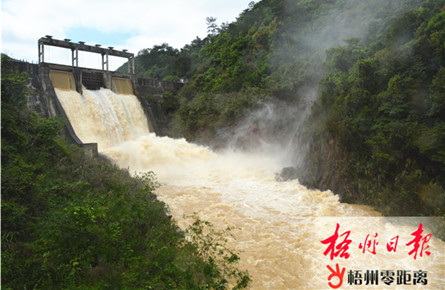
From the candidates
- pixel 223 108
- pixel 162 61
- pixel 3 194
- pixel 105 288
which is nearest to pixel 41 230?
pixel 3 194

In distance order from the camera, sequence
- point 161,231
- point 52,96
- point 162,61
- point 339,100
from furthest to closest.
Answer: point 162,61, point 52,96, point 339,100, point 161,231

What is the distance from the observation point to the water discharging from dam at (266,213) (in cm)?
583

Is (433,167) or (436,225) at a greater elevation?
(433,167)

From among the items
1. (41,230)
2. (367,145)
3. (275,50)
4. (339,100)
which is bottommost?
(41,230)

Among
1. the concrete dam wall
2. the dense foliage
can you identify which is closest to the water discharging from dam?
the concrete dam wall

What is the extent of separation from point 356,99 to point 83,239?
→ 28.3 feet

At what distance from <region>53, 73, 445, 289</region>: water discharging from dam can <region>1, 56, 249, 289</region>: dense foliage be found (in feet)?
4.16

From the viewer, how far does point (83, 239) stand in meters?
4.78

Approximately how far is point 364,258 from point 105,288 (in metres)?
4.94

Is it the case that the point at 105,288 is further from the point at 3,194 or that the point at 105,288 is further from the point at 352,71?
the point at 352,71

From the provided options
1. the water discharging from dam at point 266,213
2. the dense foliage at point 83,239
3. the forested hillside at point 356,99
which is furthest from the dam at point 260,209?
the dense foliage at point 83,239

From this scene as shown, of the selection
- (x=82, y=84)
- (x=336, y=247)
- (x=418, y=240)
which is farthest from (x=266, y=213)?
(x=82, y=84)

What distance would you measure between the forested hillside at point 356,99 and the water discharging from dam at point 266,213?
822 millimetres

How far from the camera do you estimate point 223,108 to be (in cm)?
2133
